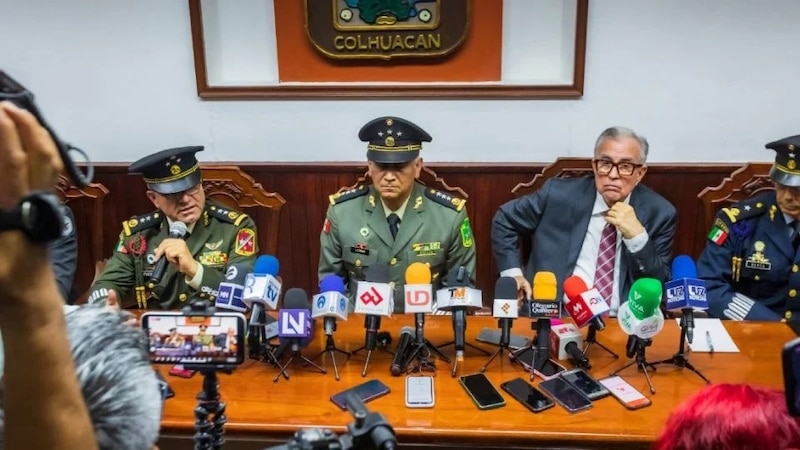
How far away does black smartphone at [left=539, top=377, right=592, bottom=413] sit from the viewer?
6.15 feet

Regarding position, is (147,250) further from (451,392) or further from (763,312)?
(763,312)

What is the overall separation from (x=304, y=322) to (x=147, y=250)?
3.36 ft

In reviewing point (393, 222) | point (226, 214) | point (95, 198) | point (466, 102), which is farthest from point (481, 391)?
point (95, 198)

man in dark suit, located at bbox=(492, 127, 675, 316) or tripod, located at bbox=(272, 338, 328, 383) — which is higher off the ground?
man in dark suit, located at bbox=(492, 127, 675, 316)

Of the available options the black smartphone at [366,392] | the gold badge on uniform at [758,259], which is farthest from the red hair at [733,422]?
the gold badge on uniform at [758,259]

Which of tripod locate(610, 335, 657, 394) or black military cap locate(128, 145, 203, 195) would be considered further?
black military cap locate(128, 145, 203, 195)

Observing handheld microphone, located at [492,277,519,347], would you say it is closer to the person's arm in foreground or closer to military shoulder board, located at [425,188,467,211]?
military shoulder board, located at [425,188,467,211]

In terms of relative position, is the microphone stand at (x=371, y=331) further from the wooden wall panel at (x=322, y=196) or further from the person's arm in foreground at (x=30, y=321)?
the person's arm in foreground at (x=30, y=321)

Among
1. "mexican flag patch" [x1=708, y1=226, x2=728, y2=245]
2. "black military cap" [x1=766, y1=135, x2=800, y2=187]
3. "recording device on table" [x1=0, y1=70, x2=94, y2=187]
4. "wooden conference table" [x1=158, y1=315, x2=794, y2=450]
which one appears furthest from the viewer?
"mexican flag patch" [x1=708, y1=226, x2=728, y2=245]

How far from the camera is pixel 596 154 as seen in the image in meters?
2.78

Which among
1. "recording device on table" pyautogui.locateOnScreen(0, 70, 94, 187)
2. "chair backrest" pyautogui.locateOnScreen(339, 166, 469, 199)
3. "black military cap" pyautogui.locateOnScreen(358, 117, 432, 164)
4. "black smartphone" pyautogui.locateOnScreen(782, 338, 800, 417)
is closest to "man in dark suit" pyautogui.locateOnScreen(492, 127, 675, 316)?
"chair backrest" pyautogui.locateOnScreen(339, 166, 469, 199)

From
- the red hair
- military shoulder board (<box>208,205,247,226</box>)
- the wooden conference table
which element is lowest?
the wooden conference table

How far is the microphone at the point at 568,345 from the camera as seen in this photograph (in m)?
2.08

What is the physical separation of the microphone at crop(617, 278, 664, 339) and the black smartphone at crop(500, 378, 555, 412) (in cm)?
32
